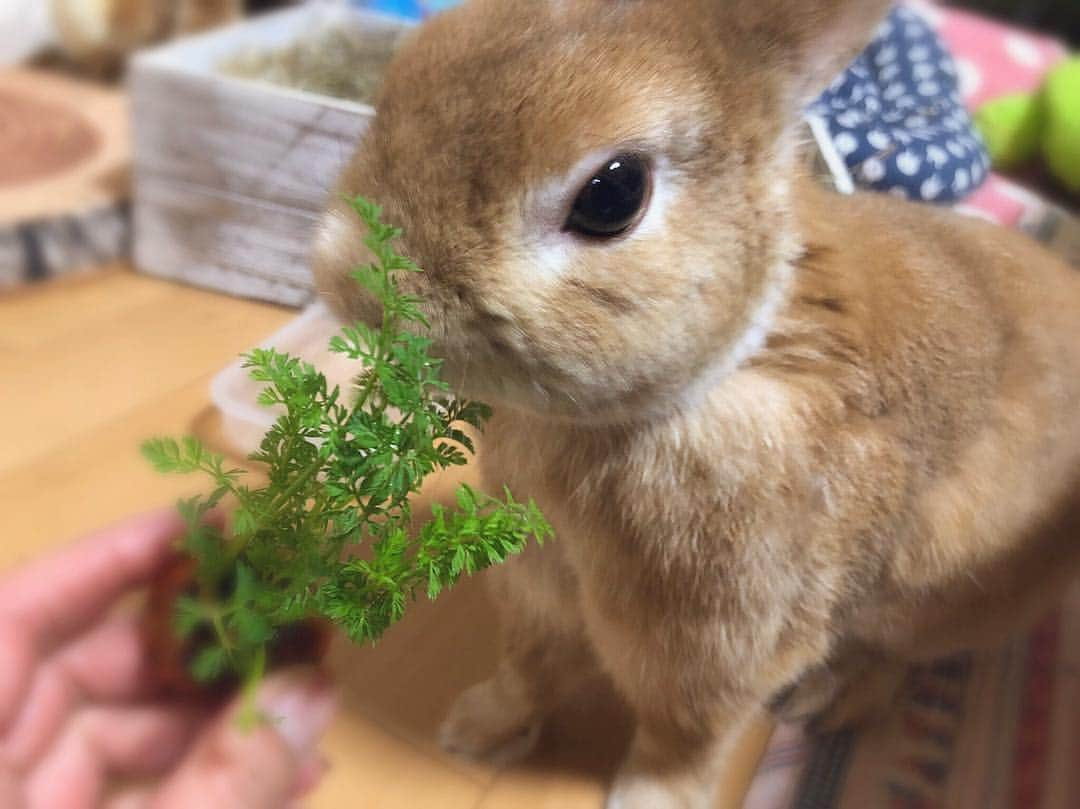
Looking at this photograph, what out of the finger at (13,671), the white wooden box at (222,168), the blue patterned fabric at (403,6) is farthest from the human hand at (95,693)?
the blue patterned fabric at (403,6)

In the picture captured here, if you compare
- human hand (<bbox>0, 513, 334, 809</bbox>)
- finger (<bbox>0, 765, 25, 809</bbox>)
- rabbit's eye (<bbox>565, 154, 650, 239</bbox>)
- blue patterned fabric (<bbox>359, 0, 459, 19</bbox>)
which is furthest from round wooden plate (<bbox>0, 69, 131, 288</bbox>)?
rabbit's eye (<bbox>565, 154, 650, 239</bbox>)

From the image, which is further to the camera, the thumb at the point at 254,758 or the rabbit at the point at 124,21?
the rabbit at the point at 124,21

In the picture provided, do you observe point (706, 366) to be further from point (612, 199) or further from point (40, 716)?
point (40, 716)

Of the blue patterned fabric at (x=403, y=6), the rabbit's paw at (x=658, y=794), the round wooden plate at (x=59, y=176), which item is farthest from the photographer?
the blue patterned fabric at (x=403, y=6)

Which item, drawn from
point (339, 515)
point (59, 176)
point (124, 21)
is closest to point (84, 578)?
point (339, 515)

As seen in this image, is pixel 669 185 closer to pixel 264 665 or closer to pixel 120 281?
pixel 264 665

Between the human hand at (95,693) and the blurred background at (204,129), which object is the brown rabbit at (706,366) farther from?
the blurred background at (204,129)
